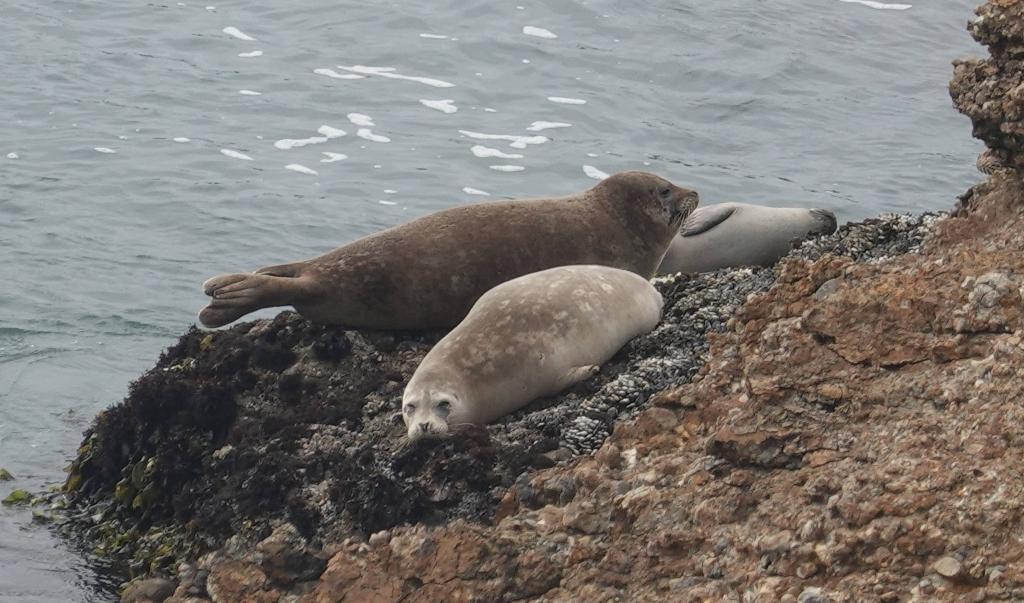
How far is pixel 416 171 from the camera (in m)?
15.5

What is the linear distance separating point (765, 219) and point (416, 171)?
22.4 ft

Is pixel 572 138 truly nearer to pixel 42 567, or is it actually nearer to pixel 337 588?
pixel 42 567

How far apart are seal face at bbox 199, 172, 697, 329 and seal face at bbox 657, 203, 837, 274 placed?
1068mm

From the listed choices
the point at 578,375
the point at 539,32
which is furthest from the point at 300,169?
the point at 578,375

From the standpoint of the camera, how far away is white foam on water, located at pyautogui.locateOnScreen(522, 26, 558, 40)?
20.5m

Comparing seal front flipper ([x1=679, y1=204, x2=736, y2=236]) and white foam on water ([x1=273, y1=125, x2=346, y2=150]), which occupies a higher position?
seal front flipper ([x1=679, y1=204, x2=736, y2=236])

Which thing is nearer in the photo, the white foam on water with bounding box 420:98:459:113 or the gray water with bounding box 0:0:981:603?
the gray water with bounding box 0:0:981:603

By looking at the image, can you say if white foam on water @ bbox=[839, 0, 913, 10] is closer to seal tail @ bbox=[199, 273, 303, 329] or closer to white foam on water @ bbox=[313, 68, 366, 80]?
white foam on water @ bbox=[313, 68, 366, 80]

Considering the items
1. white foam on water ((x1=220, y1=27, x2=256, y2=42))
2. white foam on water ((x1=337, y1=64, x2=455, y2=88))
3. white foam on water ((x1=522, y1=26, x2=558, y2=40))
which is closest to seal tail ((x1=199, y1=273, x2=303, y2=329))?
white foam on water ((x1=337, y1=64, x2=455, y2=88))

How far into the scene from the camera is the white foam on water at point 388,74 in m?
18.5

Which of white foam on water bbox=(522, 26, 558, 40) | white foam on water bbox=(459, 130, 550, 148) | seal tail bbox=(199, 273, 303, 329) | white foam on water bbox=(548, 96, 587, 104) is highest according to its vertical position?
seal tail bbox=(199, 273, 303, 329)

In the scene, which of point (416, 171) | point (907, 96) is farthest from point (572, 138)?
point (907, 96)

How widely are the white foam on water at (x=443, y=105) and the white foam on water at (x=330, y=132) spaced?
56.1 inches

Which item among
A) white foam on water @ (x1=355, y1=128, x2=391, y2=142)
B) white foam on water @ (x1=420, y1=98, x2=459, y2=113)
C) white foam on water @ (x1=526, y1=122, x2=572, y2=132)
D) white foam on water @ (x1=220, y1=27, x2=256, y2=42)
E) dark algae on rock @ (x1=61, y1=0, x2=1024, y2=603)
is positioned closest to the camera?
dark algae on rock @ (x1=61, y1=0, x2=1024, y2=603)
